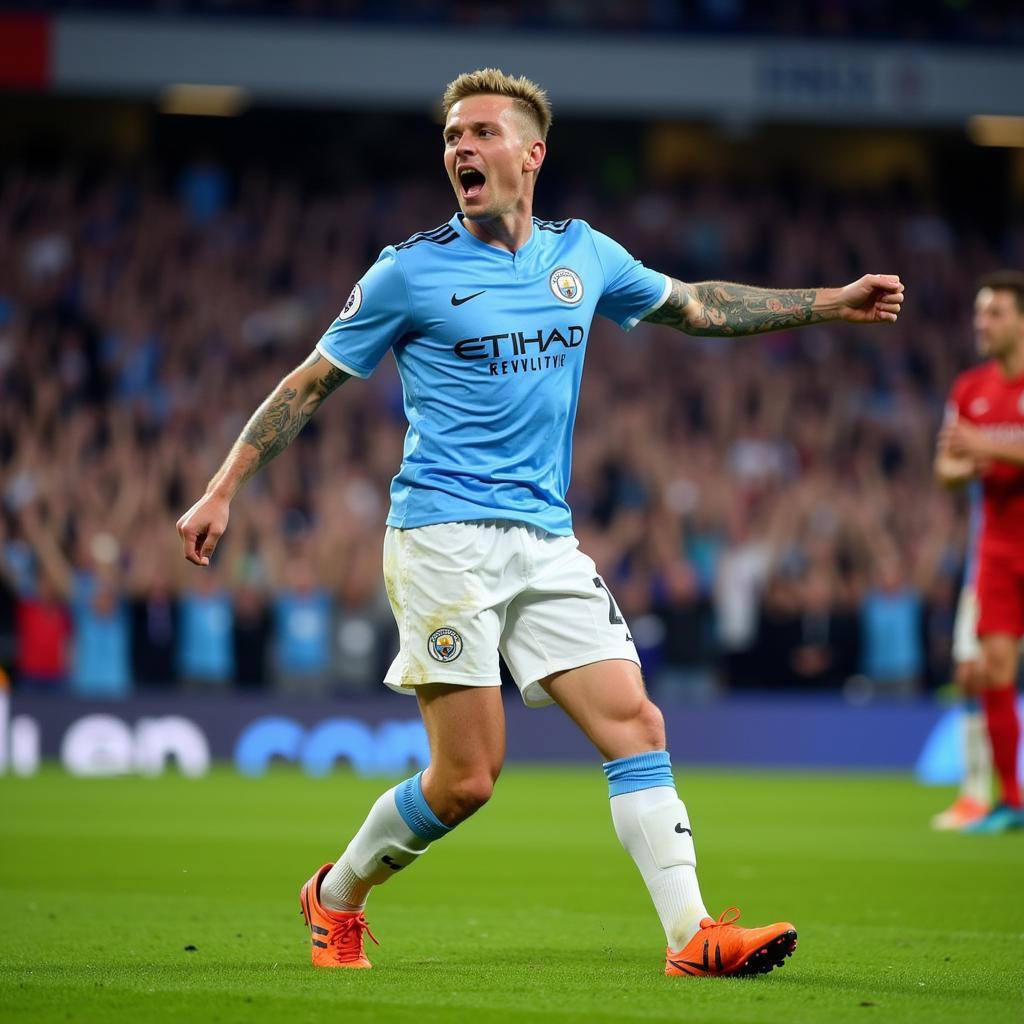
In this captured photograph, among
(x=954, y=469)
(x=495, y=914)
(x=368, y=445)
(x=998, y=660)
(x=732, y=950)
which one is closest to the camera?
(x=732, y=950)

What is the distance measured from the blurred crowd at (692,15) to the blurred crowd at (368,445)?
234cm

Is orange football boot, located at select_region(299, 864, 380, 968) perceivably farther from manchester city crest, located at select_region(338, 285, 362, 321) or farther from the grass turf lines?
manchester city crest, located at select_region(338, 285, 362, 321)

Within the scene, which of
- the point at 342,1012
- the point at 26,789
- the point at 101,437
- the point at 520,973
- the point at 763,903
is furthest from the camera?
the point at 101,437

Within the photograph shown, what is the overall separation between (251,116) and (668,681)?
13.2 m

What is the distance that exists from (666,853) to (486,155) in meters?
2.04

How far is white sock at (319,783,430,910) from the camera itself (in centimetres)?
529

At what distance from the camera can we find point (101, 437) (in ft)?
61.8

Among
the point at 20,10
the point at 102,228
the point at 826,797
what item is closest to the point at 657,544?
the point at 826,797

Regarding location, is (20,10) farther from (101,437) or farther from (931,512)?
(931,512)

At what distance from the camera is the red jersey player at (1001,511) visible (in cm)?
983

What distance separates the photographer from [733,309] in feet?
18.5

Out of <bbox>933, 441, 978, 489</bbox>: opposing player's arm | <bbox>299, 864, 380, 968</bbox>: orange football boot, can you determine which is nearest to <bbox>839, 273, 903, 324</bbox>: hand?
<bbox>299, 864, 380, 968</bbox>: orange football boot

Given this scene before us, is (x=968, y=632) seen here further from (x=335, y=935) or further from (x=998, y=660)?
(x=335, y=935)

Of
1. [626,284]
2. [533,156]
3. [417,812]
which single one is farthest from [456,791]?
[533,156]
